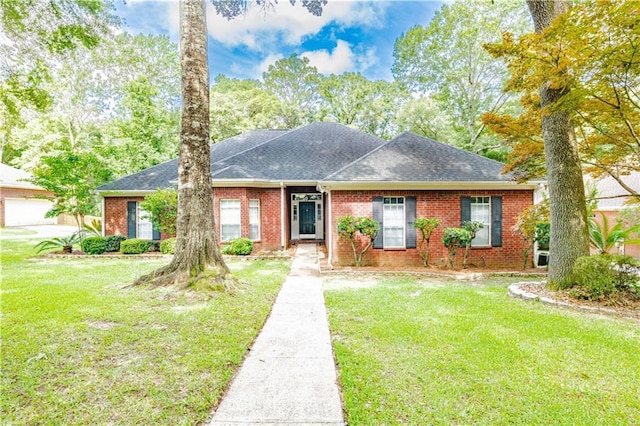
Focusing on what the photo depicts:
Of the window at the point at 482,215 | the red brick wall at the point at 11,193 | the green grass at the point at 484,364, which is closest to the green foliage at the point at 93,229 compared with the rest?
the green grass at the point at 484,364

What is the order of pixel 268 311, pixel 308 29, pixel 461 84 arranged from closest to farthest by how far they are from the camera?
pixel 268 311 → pixel 308 29 → pixel 461 84

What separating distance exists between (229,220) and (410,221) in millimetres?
6830

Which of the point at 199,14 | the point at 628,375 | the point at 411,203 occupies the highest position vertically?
the point at 199,14

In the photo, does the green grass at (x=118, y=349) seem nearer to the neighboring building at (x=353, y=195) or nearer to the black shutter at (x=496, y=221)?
the neighboring building at (x=353, y=195)

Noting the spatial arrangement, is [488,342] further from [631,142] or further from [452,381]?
[631,142]

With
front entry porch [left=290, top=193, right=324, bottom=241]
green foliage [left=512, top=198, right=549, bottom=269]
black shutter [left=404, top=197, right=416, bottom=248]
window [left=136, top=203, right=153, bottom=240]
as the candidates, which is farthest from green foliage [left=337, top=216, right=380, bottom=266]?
window [left=136, top=203, right=153, bottom=240]

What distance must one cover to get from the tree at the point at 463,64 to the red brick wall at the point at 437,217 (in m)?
11.5

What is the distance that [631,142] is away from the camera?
6.74 meters

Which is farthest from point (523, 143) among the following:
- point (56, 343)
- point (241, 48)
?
point (241, 48)

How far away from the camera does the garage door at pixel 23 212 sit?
23703mm

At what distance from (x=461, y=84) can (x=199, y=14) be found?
71.2 ft

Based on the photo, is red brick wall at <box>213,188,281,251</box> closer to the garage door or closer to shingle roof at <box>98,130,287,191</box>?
shingle roof at <box>98,130,287,191</box>

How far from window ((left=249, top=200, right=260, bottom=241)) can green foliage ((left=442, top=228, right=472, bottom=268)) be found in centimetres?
702

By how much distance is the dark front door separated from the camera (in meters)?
15.3
